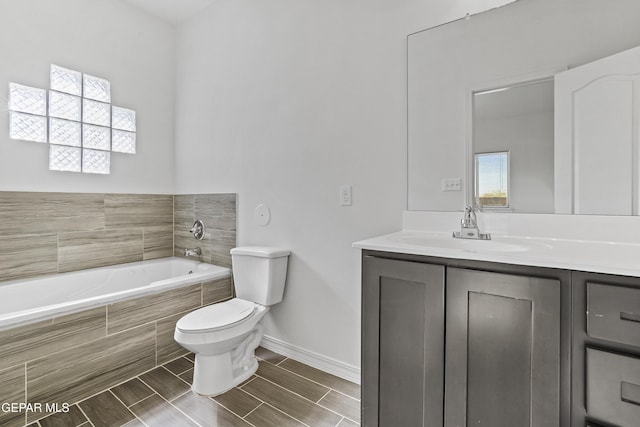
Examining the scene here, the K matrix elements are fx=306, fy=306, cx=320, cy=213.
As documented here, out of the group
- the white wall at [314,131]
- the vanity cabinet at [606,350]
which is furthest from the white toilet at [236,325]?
the vanity cabinet at [606,350]

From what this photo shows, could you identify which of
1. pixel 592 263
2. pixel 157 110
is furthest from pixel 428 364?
pixel 157 110

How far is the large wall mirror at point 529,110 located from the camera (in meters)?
1.21

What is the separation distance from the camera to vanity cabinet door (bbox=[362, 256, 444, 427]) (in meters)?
1.10

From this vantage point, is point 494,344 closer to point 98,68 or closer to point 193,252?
point 193,252

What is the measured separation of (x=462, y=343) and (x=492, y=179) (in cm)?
82

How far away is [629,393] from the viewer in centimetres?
81

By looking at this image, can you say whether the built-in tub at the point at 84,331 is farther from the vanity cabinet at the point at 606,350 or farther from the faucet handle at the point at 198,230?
the vanity cabinet at the point at 606,350

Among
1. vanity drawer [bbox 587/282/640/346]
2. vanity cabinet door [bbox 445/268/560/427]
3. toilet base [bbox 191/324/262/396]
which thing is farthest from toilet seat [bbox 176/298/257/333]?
vanity drawer [bbox 587/282/640/346]

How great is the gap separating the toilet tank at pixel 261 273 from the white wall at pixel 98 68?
4.43 feet

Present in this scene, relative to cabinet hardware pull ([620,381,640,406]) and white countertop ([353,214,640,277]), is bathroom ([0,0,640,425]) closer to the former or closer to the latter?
white countertop ([353,214,640,277])

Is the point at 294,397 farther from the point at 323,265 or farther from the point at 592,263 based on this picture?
the point at 592,263

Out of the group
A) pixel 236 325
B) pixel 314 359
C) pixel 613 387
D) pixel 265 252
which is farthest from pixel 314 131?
pixel 613 387

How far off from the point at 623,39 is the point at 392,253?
125 cm

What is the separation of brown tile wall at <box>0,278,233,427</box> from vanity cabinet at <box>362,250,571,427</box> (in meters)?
1.45
